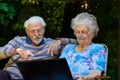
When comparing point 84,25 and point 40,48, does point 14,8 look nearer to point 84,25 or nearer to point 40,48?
point 40,48

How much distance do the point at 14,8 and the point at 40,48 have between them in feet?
A: 5.39

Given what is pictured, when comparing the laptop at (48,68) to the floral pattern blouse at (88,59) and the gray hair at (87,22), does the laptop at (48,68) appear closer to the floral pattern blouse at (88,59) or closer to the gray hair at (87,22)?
the floral pattern blouse at (88,59)

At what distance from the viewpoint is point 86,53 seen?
5.12 meters

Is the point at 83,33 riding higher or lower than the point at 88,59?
higher

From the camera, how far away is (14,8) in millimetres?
6973

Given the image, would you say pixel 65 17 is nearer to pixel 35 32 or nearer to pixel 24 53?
pixel 35 32

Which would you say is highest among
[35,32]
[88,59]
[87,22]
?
[87,22]

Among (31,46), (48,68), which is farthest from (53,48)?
(48,68)

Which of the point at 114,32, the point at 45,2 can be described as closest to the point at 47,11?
the point at 45,2

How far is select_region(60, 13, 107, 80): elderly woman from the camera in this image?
5004mm

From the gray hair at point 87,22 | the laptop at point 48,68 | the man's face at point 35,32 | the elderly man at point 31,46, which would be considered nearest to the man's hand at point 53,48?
the elderly man at point 31,46

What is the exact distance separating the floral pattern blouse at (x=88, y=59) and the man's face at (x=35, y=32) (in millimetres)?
471

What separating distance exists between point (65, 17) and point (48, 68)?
2.86m

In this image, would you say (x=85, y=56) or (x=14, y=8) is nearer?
(x=85, y=56)
